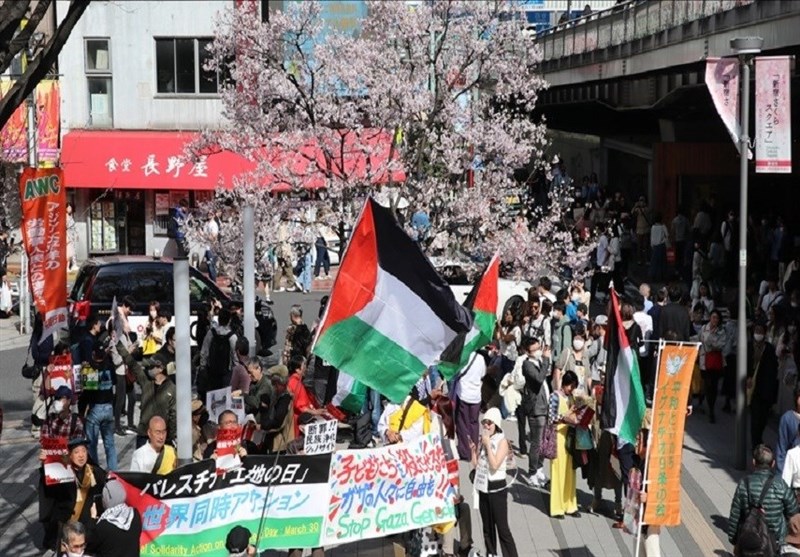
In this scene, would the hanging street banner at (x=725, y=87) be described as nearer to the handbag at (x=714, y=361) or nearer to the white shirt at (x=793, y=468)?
the handbag at (x=714, y=361)

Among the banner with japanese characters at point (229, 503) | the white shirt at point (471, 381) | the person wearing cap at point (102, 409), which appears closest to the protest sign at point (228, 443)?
the banner with japanese characters at point (229, 503)

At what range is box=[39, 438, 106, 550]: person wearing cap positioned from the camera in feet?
37.5

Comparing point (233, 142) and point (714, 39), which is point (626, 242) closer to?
point (714, 39)

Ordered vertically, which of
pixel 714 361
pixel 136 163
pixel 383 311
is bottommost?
pixel 714 361

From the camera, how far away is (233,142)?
22766 millimetres

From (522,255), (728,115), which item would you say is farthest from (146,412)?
(522,255)

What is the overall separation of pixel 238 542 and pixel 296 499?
1.22 m

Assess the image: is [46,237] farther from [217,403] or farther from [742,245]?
[742,245]

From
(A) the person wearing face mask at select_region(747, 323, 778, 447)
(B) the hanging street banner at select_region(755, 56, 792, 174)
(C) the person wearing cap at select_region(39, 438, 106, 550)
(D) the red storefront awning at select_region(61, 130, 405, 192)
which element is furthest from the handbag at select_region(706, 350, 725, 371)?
(D) the red storefront awning at select_region(61, 130, 405, 192)

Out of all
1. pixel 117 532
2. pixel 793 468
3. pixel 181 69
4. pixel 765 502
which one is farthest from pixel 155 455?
pixel 181 69

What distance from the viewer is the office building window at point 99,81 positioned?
3759 cm

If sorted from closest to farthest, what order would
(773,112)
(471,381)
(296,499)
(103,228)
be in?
(296,499) < (471,381) < (773,112) < (103,228)

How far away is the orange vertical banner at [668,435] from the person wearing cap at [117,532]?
436 centimetres

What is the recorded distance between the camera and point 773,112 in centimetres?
1720
